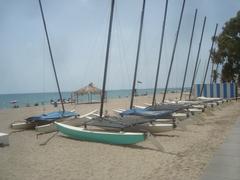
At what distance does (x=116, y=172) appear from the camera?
24.6 ft

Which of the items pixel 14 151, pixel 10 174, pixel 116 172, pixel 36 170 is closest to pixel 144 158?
pixel 116 172

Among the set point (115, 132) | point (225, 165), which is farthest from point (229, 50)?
point (225, 165)

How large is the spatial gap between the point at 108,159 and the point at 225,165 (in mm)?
3682

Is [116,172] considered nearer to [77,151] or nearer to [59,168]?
[59,168]

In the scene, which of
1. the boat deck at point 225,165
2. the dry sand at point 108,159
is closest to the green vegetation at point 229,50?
the dry sand at point 108,159

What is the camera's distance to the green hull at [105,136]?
10836mm

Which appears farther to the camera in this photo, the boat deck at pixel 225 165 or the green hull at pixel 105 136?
the green hull at pixel 105 136

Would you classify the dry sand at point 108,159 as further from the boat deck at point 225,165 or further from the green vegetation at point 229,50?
the green vegetation at point 229,50

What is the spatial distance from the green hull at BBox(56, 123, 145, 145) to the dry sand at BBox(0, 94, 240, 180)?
325mm

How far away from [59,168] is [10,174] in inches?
50.0

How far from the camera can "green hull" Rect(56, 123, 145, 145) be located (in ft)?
35.6

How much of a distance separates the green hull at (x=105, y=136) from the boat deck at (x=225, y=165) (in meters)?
3.09

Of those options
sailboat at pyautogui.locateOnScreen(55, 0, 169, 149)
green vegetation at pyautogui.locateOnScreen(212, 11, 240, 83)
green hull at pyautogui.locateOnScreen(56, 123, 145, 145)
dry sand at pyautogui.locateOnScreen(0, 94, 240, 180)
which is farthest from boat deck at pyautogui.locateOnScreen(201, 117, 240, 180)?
green vegetation at pyautogui.locateOnScreen(212, 11, 240, 83)

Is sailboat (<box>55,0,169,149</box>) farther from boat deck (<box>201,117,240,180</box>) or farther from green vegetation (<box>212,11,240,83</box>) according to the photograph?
green vegetation (<box>212,11,240,83</box>)
